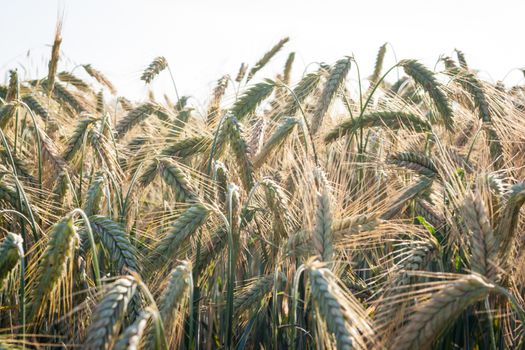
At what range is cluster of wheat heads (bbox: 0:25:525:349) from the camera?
1.83 metres

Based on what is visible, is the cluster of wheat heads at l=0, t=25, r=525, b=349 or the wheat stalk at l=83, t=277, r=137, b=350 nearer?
the wheat stalk at l=83, t=277, r=137, b=350

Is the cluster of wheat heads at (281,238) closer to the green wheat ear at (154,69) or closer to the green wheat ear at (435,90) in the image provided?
the green wheat ear at (435,90)

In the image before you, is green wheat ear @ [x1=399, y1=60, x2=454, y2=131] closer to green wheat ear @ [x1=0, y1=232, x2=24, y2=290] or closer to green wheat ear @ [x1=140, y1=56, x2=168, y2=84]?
green wheat ear @ [x1=0, y1=232, x2=24, y2=290]

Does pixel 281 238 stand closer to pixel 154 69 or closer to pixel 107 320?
pixel 107 320

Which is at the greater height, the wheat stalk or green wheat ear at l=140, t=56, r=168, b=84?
green wheat ear at l=140, t=56, r=168, b=84

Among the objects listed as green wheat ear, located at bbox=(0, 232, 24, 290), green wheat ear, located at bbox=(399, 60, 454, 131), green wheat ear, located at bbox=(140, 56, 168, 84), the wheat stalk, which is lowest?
the wheat stalk

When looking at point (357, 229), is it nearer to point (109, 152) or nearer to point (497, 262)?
point (497, 262)

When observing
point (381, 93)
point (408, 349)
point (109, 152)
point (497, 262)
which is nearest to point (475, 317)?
point (497, 262)

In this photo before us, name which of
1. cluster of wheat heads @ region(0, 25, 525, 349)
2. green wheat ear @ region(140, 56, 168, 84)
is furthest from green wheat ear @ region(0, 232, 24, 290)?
green wheat ear @ region(140, 56, 168, 84)

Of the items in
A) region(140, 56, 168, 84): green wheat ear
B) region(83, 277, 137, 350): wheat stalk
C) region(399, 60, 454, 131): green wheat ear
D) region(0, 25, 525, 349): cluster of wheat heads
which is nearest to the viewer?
region(83, 277, 137, 350): wheat stalk

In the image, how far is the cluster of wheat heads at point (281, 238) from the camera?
6.01 feet

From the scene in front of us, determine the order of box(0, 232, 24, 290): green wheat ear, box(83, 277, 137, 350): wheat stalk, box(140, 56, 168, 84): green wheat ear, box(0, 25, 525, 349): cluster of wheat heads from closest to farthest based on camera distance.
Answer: box(83, 277, 137, 350): wheat stalk < box(0, 25, 525, 349): cluster of wheat heads < box(0, 232, 24, 290): green wheat ear < box(140, 56, 168, 84): green wheat ear

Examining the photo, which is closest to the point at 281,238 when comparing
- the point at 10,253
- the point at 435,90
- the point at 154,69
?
the point at 10,253

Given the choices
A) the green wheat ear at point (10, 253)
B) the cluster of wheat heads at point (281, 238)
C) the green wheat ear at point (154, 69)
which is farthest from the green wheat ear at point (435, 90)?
the green wheat ear at point (154, 69)
